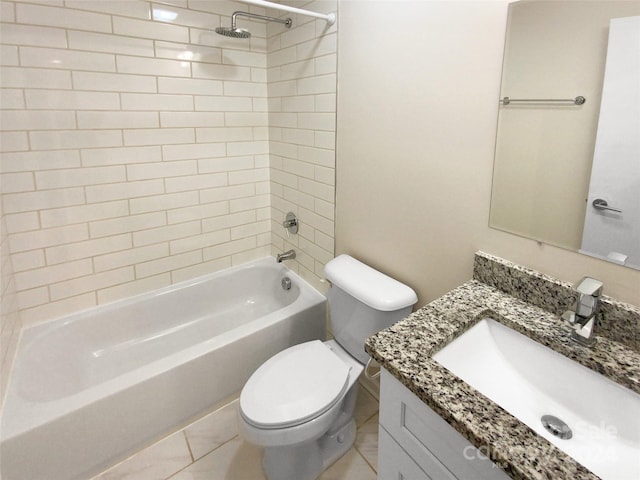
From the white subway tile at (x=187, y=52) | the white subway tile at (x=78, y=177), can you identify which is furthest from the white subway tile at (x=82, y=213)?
the white subway tile at (x=187, y=52)

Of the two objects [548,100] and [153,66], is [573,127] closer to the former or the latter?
[548,100]

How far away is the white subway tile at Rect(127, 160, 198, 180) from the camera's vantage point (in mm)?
1975

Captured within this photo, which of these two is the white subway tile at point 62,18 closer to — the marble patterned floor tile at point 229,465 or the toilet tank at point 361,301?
the toilet tank at point 361,301

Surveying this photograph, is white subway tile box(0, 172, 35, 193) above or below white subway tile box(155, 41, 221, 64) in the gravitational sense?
below

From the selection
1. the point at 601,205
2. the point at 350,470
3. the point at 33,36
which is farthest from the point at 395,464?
the point at 33,36

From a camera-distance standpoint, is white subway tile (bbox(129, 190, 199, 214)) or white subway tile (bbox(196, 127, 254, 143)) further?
white subway tile (bbox(196, 127, 254, 143))

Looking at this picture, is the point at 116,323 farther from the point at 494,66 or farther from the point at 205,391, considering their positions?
the point at 494,66

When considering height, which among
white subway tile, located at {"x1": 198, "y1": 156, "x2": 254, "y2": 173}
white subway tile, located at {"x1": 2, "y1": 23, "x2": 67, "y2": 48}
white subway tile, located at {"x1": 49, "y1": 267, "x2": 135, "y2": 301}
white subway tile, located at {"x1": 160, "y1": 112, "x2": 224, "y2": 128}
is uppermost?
white subway tile, located at {"x1": 2, "y1": 23, "x2": 67, "y2": 48}

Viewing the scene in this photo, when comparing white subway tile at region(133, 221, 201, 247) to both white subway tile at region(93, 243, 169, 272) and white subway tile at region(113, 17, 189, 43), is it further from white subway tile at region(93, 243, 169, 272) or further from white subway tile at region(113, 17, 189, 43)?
white subway tile at region(113, 17, 189, 43)

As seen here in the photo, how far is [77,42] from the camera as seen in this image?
1698 mm

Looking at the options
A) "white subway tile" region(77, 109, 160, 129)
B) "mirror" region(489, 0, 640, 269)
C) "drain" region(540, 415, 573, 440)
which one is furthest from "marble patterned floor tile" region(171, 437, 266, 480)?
"white subway tile" region(77, 109, 160, 129)

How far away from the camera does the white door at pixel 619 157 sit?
0.87m

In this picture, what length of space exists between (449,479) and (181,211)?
6.22 feet

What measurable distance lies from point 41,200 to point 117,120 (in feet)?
1.73
